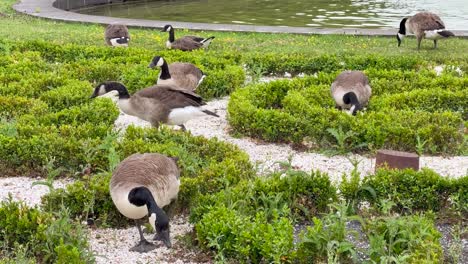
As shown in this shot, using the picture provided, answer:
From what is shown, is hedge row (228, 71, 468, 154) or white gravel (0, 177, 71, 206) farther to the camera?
hedge row (228, 71, 468, 154)

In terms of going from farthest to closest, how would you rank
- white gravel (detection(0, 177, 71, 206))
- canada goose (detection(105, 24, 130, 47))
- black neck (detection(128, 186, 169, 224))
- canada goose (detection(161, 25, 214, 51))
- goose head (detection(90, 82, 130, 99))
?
canada goose (detection(105, 24, 130, 47))
canada goose (detection(161, 25, 214, 51))
goose head (detection(90, 82, 130, 99))
white gravel (detection(0, 177, 71, 206))
black neck (detection(128, 186, 169, 224))

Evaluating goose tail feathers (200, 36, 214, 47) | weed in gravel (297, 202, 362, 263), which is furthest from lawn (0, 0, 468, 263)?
goose tail feathers (200, 36, 214, 47)

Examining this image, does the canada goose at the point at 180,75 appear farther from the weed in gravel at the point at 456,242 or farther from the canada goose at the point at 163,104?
the weed in gravel at the point at 456,242

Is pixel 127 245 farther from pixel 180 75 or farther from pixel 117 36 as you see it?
pixel 117 36

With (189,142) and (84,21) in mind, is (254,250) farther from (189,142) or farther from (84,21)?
(84,21)

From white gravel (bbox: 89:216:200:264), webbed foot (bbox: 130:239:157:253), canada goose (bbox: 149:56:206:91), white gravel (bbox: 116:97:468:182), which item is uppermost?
canada goose (bbox: 149:56:206:91)

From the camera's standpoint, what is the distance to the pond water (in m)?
22.9

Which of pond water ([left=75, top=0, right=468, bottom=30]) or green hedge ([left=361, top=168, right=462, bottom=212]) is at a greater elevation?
green hedge ([left=361, top=168, right=462, bottom=212])

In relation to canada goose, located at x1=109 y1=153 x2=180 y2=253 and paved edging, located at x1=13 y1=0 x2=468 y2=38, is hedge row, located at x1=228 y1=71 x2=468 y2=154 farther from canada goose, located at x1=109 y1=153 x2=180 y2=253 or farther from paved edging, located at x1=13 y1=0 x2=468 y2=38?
paved edging, located at x1=13 y1=0 x2=468 y2=38

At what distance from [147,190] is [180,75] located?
5273mm

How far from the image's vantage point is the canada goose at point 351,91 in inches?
410

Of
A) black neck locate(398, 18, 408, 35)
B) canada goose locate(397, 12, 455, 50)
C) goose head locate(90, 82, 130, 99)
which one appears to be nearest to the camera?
goose head locate(90, 82, 130, 99)

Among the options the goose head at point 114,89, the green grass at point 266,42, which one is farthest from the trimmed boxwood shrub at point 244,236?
the green grass at point 266,42

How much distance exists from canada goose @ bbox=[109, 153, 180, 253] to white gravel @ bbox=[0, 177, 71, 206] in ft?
4.88
